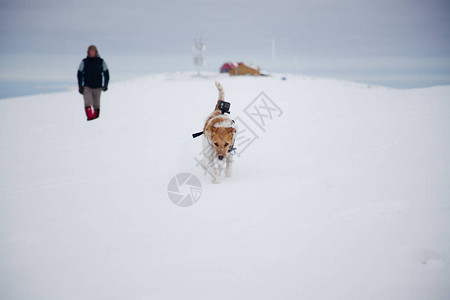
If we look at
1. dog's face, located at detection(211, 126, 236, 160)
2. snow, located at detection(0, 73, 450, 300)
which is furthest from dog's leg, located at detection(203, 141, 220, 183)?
dog's face, located at detection(211, 126, 236, 160)

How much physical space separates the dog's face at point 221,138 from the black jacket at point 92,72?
2.29 metres

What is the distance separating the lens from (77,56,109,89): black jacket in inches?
183

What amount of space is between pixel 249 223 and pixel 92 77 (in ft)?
12.7

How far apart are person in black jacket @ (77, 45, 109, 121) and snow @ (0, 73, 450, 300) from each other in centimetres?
171

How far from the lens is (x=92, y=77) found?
4.70 m

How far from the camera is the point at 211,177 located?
5285 mm

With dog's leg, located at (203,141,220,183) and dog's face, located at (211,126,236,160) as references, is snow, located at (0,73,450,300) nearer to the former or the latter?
dog's leg, located at (203,141,220,183)

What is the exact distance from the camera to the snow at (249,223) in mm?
2234

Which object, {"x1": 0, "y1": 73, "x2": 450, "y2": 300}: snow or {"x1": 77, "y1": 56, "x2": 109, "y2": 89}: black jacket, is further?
{"x1": 77, "y1": 56, "x2": 109, "y2": 89}: black jacket

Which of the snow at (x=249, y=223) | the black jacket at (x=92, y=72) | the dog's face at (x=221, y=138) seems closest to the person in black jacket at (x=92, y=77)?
the black jacket at (x=92, y=72)

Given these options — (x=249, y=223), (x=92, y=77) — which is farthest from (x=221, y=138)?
(x=92, y=77)

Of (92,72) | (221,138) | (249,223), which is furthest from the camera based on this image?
(92,72)

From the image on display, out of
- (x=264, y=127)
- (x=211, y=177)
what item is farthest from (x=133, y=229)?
(x=264, y=127)

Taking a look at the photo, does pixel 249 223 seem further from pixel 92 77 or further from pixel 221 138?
pixel 92 77
